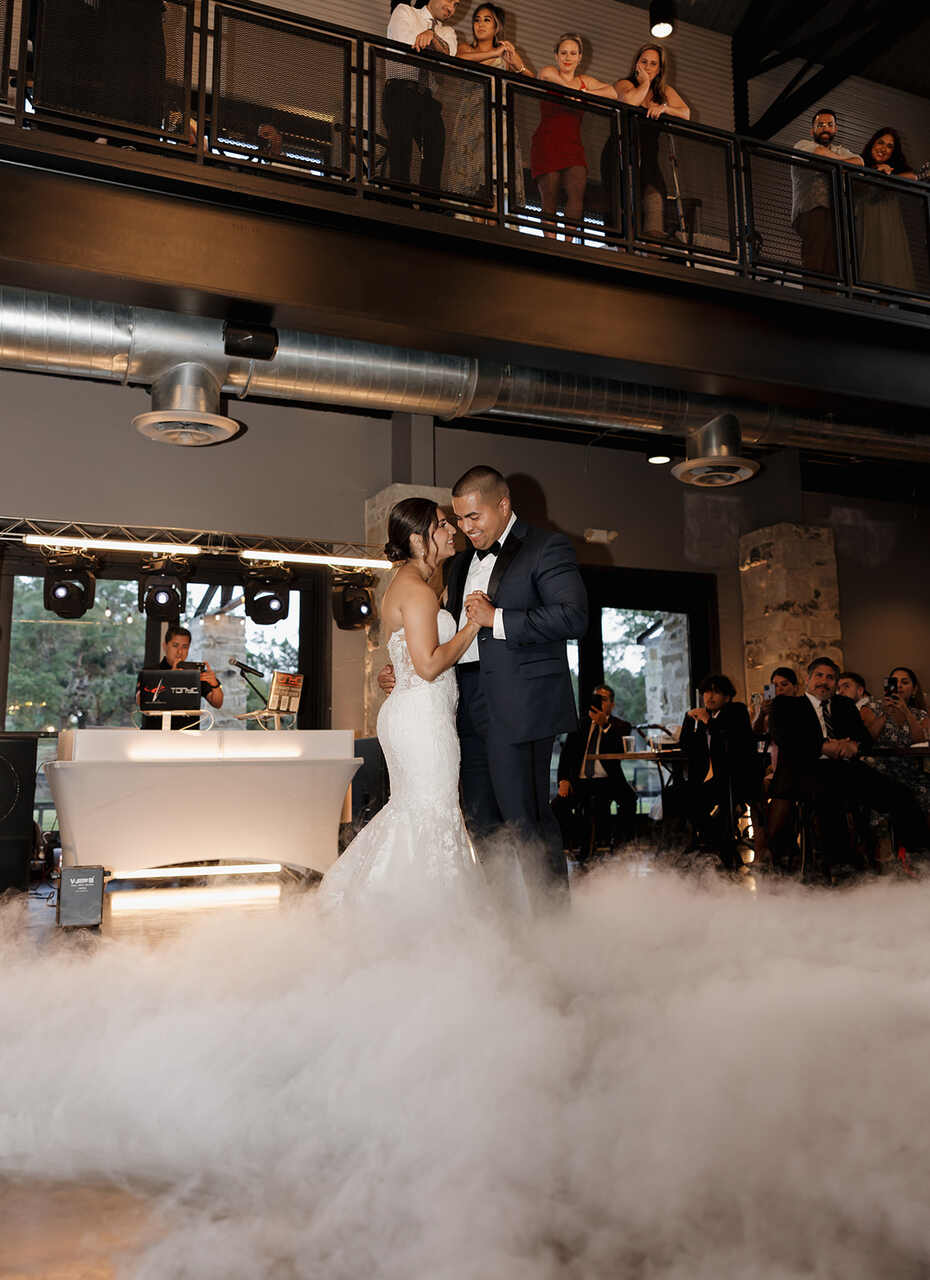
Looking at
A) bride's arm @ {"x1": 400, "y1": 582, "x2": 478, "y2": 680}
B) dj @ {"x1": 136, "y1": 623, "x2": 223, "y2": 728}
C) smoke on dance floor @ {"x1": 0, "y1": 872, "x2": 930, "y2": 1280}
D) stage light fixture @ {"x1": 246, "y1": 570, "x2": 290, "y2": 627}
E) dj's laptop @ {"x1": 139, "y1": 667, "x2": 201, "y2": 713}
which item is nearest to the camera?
smoke on dance floor @ {"x1": 0, "y1": 872, "x2": 930, "y2": 1280}

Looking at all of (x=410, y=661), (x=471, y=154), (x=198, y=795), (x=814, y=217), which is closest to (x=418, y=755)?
(x=410, y=661)

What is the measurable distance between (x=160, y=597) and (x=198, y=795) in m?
3.15

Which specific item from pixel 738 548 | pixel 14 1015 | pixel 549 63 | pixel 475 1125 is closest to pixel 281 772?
pixel 14 1015

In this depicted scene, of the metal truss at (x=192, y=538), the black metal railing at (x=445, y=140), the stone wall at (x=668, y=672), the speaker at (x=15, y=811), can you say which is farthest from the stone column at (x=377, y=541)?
the stone wall at (x=668, y=672)

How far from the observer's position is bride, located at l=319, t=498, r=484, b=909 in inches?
127

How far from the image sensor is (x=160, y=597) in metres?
8.44

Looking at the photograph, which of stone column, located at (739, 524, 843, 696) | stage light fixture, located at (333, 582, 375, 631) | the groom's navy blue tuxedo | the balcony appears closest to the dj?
stage light fixture, located at (333, 582, 375, 631)

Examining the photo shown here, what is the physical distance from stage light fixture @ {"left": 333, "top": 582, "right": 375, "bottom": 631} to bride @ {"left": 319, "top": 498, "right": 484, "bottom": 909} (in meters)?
5.26

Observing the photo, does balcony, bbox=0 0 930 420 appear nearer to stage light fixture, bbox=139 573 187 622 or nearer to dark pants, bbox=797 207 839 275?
dark pants, bbox=797 207 839 275

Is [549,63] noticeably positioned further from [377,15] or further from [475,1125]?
[475,1125]

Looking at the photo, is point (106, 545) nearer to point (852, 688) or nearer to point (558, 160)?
point (558, 160)

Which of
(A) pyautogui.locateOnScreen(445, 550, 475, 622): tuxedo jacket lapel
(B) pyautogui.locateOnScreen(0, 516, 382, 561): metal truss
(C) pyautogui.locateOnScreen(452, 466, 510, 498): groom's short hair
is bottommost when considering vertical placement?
(A) pyautogui.locateOnScreen(445, 550, 475, 622): tuxedo jacket lapel

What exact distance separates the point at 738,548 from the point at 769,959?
835 centimetres

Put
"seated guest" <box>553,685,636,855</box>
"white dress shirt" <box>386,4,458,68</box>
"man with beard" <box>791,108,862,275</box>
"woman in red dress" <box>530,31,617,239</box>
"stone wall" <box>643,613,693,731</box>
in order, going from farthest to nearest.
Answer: "stone wall" <box>643,613,693,731</box> → "seated guest" <box>553,685,636,855</box> → "man with beard" <box>791,108,862,275</box> → "white dress shirt" <box>386,4,458,68</box> → "woman in red dress" <box>530,31,617,239</box>
